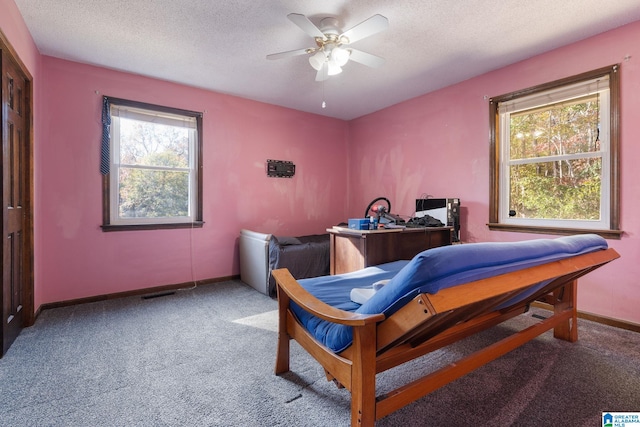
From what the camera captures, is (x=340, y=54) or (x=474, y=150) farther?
(x=474, y=150)

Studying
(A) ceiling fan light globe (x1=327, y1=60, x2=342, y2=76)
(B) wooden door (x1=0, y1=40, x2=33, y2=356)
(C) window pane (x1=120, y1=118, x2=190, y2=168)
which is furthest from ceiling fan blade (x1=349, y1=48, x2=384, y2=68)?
(B) wooden door (x1=0, y1=40, x2=33, y2=356)

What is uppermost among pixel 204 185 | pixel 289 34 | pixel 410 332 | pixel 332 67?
pixel 289 34

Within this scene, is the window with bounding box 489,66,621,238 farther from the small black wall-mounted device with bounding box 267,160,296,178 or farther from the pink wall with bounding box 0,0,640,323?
the small black wall-mounted device with bounding box 267,160,296,178

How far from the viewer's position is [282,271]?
179 cm

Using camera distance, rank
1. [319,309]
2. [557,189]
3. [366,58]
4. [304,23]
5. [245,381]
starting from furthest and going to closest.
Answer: [557,189] < [366,58] < [304,23] < [245,381] < [319,309]

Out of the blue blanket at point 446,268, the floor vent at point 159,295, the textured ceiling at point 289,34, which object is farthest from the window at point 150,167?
the blue blanket at point 446,268

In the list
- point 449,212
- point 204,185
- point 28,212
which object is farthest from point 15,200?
point 449,212

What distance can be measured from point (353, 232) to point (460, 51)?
2064 mm

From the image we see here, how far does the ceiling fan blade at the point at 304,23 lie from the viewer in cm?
201

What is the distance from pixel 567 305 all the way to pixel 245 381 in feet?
7.65

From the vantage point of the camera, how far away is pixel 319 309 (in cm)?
128

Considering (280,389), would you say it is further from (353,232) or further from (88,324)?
(88,324)

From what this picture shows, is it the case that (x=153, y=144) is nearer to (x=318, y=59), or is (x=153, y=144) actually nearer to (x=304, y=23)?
(x=318, y=59)

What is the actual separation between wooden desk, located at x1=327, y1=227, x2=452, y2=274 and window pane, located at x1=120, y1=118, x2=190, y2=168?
7.57 ft
